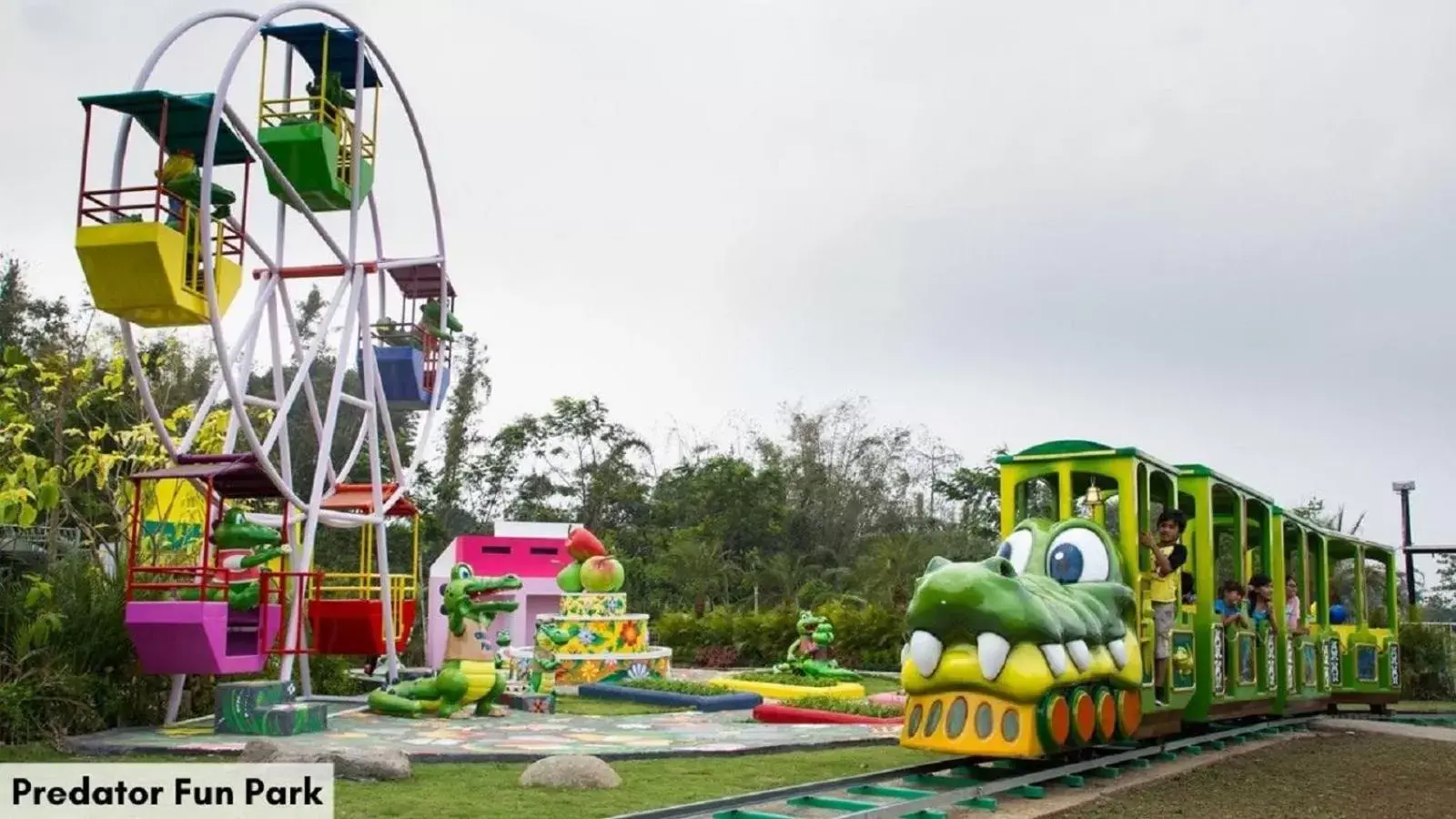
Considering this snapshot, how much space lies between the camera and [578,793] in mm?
8688

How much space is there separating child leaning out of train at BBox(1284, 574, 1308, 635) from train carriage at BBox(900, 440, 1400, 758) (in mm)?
51

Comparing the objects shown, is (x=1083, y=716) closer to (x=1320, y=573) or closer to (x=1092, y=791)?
(x=1092, y=791)

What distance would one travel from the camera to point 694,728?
562 inches

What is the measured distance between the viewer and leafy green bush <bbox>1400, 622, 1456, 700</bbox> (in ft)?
69.3

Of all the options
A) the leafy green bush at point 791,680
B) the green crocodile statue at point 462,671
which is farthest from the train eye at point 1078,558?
the leafy green bush at point 791,680

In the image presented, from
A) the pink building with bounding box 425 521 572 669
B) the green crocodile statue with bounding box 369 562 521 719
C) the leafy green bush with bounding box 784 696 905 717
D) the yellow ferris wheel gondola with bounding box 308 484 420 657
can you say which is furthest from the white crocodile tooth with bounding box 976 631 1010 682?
the pink building with bounding box 425 521 572 669

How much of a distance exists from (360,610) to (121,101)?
6614mm

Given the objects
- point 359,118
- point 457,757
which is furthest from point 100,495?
point 457,757

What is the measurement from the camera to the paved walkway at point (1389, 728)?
556 inches

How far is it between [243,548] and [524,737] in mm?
3500

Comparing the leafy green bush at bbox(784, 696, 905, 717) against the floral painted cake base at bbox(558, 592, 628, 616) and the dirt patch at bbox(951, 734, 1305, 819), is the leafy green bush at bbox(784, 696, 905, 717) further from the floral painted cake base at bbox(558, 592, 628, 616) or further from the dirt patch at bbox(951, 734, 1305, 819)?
the floral painted cake base at bbox(558, 592, 628, 616)

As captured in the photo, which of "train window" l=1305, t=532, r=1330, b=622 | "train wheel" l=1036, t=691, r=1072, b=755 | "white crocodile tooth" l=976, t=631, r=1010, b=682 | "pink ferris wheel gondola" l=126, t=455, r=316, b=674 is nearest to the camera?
"white crocodile tooth" l=976, t=631, r=1010, b=682

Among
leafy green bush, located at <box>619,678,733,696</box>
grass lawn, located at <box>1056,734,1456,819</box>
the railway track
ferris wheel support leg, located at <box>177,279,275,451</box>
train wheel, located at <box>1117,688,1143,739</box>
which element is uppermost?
ferris wheel support leg, located at <box>177,279,275,451</box>

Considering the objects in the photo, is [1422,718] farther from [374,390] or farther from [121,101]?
[121,101]
